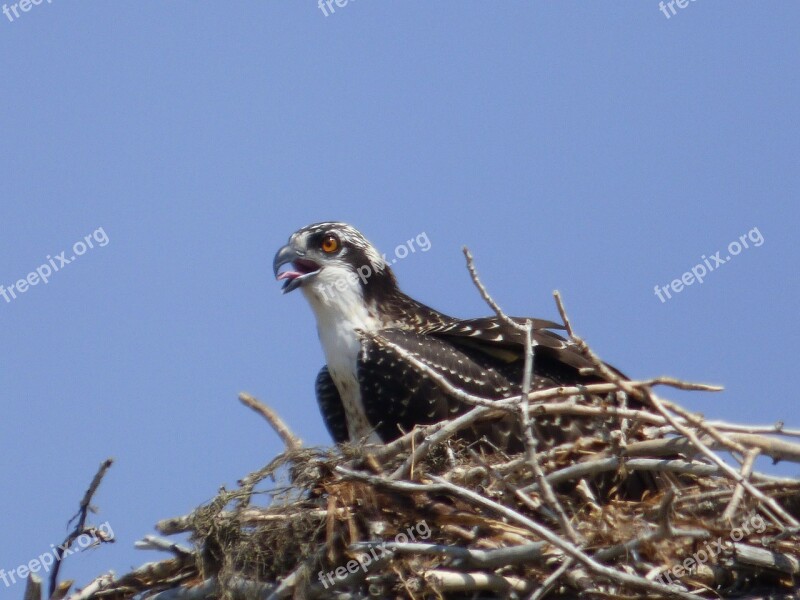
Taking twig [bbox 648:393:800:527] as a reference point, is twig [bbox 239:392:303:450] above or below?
above

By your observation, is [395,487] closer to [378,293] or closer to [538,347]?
[538,347]

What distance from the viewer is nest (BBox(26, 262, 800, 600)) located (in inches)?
277

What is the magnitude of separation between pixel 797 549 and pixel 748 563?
31cm

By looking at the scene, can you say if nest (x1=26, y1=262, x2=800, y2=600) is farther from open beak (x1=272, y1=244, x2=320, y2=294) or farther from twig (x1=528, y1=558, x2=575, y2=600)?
open beak (x1=272, y1=244, x2=320, y2=294)

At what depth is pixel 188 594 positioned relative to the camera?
807 cm

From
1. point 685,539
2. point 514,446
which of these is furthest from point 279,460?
point 685,539

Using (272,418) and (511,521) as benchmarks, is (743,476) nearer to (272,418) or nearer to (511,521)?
(511,521)

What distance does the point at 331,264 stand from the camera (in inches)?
408

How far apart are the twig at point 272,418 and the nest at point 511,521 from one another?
4.41ft

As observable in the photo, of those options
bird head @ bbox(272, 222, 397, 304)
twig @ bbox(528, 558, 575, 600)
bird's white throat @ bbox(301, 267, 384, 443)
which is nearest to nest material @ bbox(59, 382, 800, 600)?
twig @ bbox(528, 558, 575, 600)

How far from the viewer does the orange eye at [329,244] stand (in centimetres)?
1040

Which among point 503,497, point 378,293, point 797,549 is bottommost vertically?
point 797,549

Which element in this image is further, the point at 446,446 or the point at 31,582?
the point at 446,446

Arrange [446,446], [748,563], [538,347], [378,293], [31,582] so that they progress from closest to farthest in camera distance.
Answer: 1. [748,563]
2. [31,582]
3. [446,446]
4. [538,347]
5. [378,293]
